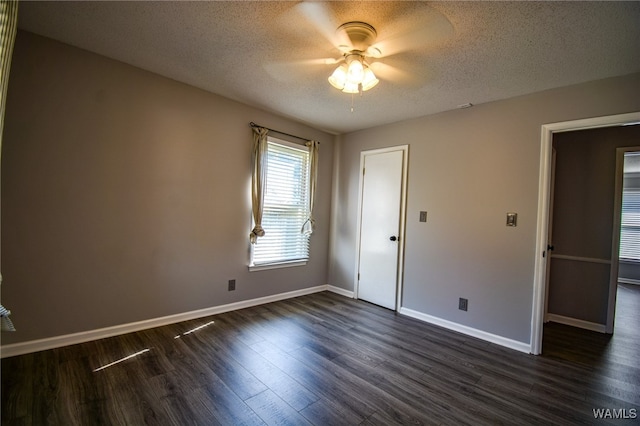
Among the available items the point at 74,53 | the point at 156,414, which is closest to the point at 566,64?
the point at 156,414

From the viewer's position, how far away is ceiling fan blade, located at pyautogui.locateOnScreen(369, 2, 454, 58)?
1.68 meters

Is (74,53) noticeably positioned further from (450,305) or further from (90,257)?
(450,305)

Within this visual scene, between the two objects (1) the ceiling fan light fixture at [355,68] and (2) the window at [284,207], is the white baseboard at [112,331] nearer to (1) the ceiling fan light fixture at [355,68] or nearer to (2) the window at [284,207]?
(2) the window at [284,207]

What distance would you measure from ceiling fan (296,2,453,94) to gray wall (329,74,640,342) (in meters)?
1.42

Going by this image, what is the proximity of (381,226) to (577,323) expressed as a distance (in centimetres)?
274

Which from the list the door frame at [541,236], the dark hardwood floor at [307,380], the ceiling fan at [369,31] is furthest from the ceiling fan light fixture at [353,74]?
the dark hardwood floor at [307,380]

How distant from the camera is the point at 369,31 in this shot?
6.24 feet

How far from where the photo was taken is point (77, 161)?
2449mm

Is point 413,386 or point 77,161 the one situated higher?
point 77,161

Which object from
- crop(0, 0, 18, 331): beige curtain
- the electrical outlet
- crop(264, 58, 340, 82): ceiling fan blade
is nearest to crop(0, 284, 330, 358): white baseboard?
crop(0, 0, 18, 331): beige curtain

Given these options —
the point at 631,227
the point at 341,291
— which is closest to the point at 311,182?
the point at 341,291

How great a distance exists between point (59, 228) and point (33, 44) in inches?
58.7

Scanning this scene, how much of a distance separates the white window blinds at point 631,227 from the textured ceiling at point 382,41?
247 inches

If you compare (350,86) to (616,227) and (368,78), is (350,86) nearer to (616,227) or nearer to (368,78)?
(368,78)
